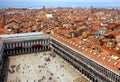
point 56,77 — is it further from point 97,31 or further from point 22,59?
point 97,31

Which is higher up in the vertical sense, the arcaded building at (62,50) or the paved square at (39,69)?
the arcaded building at (62,50)

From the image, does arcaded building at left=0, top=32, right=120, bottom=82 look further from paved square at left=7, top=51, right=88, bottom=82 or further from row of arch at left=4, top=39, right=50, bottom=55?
paved square at left=7, top=51, right=88, bottom=82

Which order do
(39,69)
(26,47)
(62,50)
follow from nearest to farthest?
(39,69) < (62,50) < (26,47)

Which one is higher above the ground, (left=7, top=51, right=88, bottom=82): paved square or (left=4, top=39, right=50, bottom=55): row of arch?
(left=4, top=39, right=50, bottom=55): row of arch

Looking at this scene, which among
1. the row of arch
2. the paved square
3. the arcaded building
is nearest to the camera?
the arcaded building

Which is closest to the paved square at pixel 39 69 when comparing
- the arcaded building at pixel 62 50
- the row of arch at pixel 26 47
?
the arcaded building at pixel 62 50

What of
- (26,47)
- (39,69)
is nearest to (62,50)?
(39,69)

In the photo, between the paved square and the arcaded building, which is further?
the paved square

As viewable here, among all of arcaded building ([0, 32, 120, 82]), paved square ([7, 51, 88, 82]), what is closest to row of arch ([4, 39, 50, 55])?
arcaded building ([0, 32, 120, 82])

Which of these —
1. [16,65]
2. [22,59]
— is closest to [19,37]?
[22,59]

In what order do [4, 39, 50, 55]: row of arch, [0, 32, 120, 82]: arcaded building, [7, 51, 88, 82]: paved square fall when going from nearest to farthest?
[0, 32, 120, 82]: arcaded building < [7, 51, 88, 82]: paved square < [4, 39, 50, 55]: row of arch

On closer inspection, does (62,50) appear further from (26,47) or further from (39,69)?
Result: (26,47)

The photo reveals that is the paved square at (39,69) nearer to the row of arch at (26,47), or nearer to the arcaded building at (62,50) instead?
the arcaded building at (62,50)
